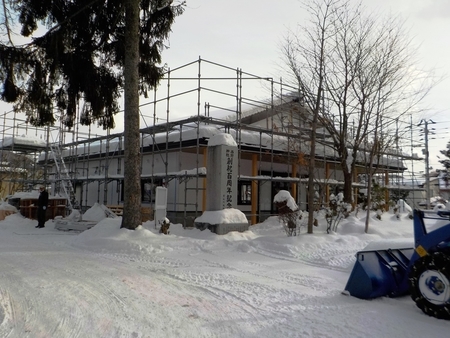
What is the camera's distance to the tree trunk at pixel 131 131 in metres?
11.1

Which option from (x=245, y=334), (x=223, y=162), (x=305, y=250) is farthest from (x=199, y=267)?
(x=223, y=162)

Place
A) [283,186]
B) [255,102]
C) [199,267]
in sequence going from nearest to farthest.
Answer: [199,267] → [255,102] → [283,186]

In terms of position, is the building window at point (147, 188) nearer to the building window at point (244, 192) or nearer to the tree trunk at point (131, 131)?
the building window at point (244, 192)

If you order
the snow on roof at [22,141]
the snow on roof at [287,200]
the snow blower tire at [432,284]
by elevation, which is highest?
the snow on roof at [22,141]

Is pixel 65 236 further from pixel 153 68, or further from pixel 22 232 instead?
pixel 153 68

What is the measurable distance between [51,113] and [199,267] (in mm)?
8169

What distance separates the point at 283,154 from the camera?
1747 centimetres

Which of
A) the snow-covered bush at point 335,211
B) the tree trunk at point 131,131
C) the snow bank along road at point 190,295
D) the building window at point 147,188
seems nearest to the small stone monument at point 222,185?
the snow bank along road at point 190,295

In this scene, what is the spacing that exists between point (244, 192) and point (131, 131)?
884 cm

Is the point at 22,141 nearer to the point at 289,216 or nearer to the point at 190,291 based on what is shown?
the point at 289,216

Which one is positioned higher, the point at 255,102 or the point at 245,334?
the point at 255,102

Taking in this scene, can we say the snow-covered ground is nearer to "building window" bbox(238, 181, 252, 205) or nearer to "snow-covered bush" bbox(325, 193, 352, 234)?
"snow-covered bush" bbox(325, 193, 352, 234)

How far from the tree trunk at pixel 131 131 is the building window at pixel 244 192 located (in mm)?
8127

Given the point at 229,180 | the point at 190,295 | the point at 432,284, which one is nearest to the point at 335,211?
the point at 229,180
